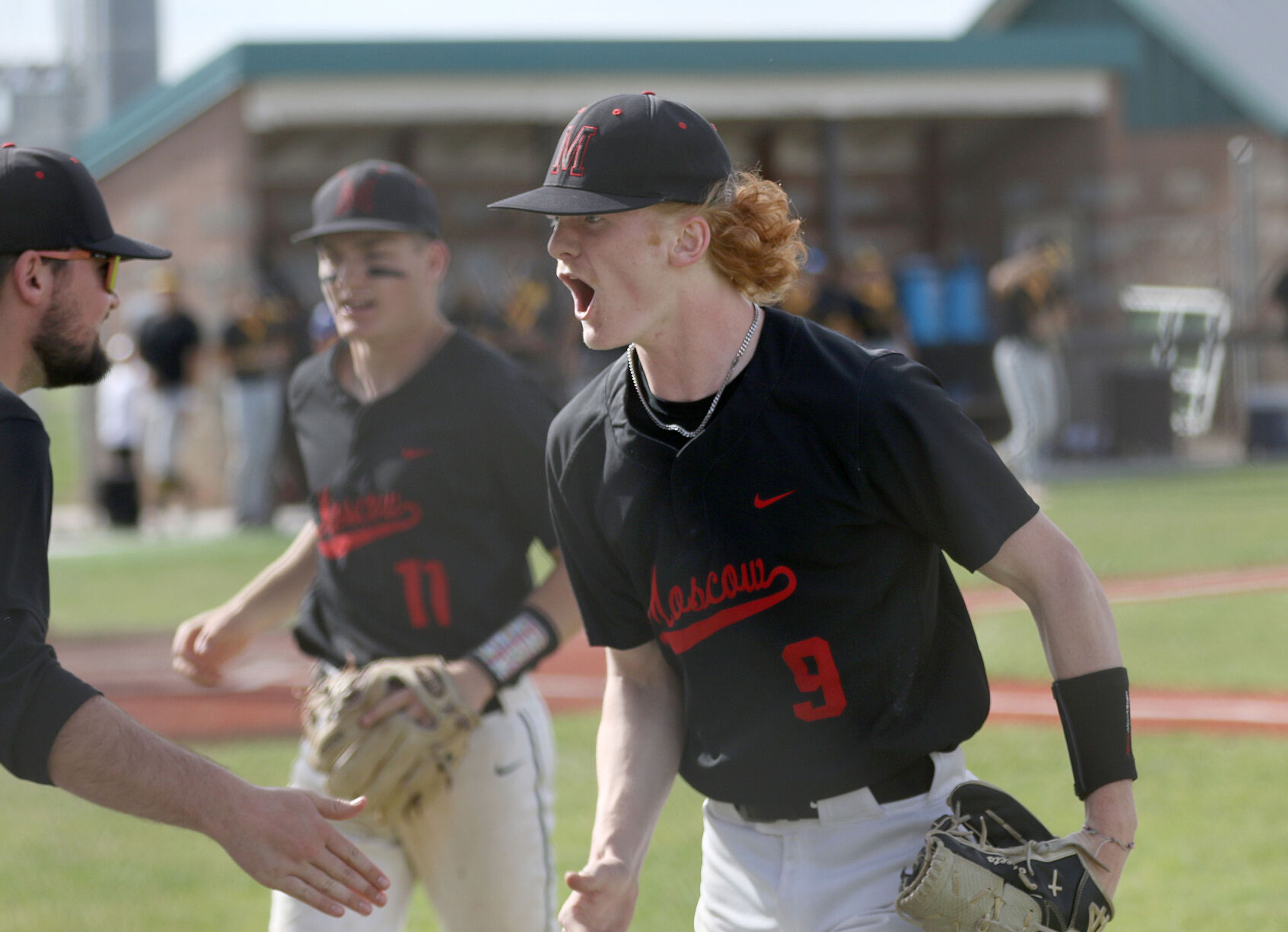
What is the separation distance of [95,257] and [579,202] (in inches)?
43.3

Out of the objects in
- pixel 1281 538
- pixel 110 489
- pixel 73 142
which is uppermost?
pixel 73 142

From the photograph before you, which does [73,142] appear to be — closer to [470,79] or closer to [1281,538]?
[470,79]

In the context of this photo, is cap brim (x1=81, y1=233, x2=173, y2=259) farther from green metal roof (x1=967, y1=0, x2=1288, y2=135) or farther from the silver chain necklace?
green metal roof (x1=967, y1=0, x2=1288, y2=135)

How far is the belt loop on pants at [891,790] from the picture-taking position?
2.91m

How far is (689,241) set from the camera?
2.89 meters

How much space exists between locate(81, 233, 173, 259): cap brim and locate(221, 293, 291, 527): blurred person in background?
1389cm

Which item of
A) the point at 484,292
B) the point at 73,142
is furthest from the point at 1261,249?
the point at 73,142

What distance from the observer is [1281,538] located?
13430 mm

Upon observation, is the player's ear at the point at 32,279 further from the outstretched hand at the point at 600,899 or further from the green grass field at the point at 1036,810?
the green grass field at the point at 1036,810

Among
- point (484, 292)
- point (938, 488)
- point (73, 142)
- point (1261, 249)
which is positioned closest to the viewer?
point (938, 488)

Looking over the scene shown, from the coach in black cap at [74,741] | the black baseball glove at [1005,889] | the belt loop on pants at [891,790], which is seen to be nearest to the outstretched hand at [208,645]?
the coach in black cap at [74,741]

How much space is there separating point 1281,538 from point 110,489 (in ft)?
40.8

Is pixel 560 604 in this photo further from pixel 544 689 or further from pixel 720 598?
pixel 544 689

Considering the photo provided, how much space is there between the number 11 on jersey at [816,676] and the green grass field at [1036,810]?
2696mm
